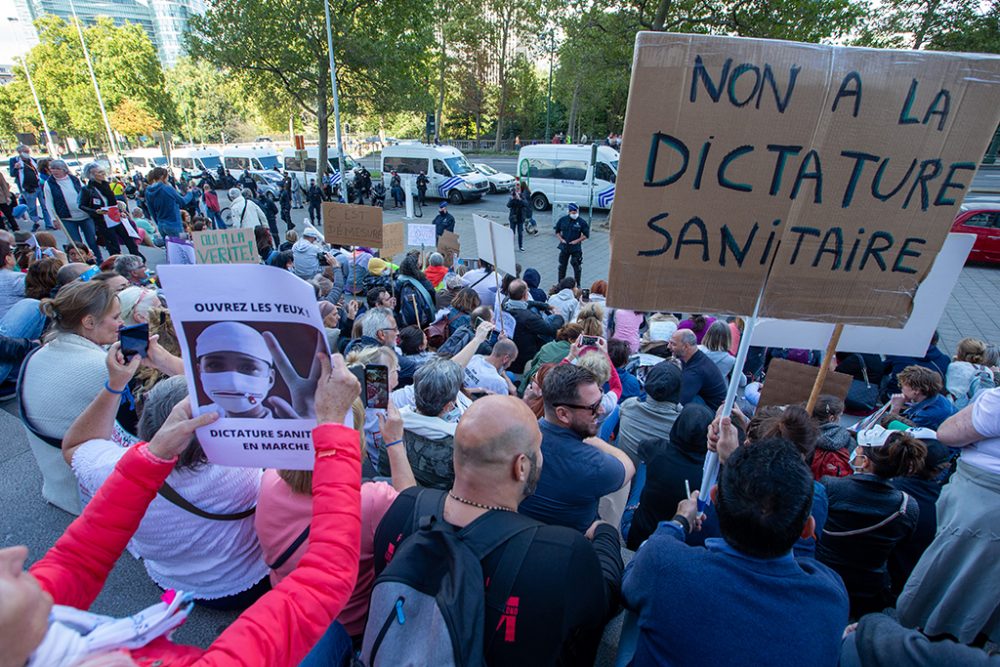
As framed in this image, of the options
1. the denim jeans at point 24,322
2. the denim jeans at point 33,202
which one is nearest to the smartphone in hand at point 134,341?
the denim jeans at point 24,322

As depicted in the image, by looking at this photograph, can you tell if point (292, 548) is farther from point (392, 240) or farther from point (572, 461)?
point (392, 240)

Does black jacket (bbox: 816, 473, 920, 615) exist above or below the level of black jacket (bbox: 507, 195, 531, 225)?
above

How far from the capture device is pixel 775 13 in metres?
16.8

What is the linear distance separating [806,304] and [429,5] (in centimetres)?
2688

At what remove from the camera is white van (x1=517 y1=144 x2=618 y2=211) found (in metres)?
19.0

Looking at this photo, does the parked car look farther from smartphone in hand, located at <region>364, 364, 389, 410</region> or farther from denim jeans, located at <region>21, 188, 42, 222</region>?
smartphone in hand, located at <region>364, 364, 389, 410</region>

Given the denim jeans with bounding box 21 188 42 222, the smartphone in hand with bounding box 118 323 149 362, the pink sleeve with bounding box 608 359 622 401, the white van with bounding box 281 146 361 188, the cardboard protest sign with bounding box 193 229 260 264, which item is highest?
the smartphone in hand with bounding box 118 323 149 362

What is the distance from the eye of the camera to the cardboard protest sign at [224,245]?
17.5ft

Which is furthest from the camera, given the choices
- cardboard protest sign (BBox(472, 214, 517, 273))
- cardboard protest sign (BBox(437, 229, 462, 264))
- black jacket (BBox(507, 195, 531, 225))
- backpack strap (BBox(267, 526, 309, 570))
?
black jacket (BBox(507, 195, 531, 225))

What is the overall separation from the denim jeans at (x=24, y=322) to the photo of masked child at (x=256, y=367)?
3853mm

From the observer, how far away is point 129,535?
1430mm

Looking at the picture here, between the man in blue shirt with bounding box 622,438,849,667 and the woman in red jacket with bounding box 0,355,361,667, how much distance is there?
31.9 inches

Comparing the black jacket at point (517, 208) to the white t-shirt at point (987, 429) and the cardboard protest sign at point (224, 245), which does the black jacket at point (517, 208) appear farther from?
the white t-shirt at point (987, 429)

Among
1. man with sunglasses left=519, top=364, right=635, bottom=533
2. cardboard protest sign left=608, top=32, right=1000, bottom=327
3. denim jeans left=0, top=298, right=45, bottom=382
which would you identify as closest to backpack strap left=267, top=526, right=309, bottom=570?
man with sunglasses left=519, top=364, right=635, bottom=533
